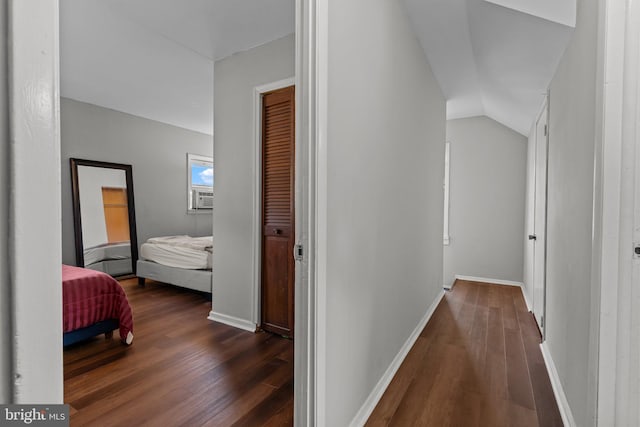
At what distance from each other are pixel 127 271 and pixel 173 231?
1022mm

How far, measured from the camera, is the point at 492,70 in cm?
276

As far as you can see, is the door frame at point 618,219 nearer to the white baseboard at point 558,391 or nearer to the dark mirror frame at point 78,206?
the white baseboard at point 558,391

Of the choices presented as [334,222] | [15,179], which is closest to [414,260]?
[334,222]

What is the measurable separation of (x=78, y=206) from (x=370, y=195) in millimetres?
4154

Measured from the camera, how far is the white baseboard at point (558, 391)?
5.13ft

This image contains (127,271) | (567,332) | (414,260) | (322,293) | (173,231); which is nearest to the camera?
(322,293)

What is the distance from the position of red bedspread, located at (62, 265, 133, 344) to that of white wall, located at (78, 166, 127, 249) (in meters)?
1.82

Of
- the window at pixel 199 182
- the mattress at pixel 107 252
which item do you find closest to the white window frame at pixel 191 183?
the window at pixel 199 182

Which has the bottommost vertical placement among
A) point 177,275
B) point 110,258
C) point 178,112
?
point 177,275

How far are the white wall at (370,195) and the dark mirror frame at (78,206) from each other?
13.5ft

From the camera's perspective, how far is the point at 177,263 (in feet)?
12.6

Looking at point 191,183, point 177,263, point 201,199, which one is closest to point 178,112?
point 191,183

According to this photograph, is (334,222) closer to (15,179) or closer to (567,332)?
(15,179)

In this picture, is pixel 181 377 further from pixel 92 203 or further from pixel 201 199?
pixel 201 199
